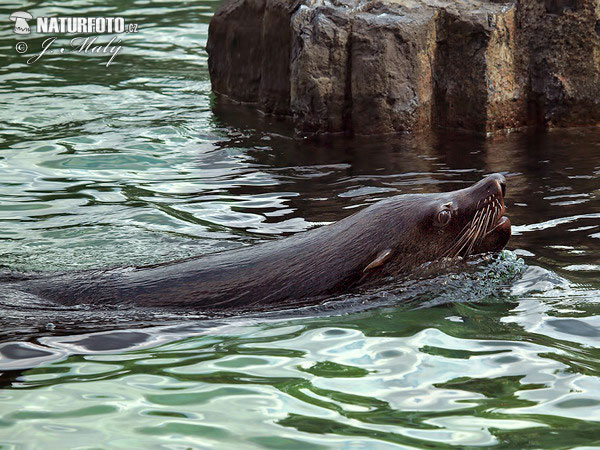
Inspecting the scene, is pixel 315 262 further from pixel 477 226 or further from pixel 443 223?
pixel 477 226

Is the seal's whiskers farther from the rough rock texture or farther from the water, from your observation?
the rough rock texture

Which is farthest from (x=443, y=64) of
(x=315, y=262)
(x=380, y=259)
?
(x=315, y=262)

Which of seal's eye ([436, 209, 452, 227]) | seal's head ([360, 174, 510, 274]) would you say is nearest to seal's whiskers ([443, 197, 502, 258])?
seal's head ([360, 174, 510, 274])

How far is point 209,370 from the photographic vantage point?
190 inches

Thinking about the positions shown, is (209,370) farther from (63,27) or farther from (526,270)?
(63,27)

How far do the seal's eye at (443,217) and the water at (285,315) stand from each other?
298mm

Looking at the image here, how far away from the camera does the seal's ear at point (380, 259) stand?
583 centimetres

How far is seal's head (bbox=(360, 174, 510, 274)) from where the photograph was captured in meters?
6.08

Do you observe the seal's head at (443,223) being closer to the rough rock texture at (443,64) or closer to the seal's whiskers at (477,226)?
the seal's whiskers at (477,226)

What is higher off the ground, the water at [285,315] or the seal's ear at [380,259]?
the seal's ear at [380,259]

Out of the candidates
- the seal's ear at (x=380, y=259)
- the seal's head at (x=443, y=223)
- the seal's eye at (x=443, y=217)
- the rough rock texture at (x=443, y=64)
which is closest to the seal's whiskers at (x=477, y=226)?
the seal's head at (x=443, y=223)

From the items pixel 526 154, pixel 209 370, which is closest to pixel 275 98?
pixel 526 154

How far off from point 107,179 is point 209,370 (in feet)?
15.7

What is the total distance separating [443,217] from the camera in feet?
20.2
